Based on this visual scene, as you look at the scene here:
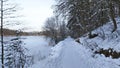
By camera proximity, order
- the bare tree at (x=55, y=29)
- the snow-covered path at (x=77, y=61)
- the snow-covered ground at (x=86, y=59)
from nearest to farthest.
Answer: the snow-covered path at (x=77, y=61)
the snow-covered ground at (x=86, y=59)
the bare tree at (x=55, y=29)

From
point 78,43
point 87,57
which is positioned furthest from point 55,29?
point 87,57

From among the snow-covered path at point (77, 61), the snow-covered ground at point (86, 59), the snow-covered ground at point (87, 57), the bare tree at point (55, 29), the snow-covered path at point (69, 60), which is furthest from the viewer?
the bare tree at point (55, 29)

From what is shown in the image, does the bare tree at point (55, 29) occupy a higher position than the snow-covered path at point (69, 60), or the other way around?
the snow-covered path at point (69, 60)

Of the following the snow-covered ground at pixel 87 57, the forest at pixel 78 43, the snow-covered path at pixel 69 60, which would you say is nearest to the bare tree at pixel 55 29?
the forest at pixel 78 43

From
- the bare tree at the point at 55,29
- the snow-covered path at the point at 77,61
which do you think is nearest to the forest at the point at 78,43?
the snow-covered path at the point at 77,61

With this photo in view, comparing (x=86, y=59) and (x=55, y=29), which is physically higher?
(x=86, y=59)

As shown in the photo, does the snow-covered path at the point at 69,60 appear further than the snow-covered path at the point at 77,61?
Yes

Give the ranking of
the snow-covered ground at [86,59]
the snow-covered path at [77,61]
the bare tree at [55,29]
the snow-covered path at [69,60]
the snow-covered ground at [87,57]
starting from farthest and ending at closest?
the bare tree at [55,29] → the snow-covered path at [69,60] → the snow-covered ground at [87,57] → the snow-covered ground at [86,59] → the snow-covered path at [77,61]

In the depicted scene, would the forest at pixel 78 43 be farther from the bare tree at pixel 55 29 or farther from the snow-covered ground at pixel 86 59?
the bare tree at pixel 55 29

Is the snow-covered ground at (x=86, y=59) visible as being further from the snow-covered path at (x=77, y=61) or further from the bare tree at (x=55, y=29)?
the bare tree at (x=55, y=29)

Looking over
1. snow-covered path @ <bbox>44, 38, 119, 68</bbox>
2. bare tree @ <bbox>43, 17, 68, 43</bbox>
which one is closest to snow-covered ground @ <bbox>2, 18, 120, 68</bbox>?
snow-covered path @ <bbox>44, 38, 119, 68</bbox>

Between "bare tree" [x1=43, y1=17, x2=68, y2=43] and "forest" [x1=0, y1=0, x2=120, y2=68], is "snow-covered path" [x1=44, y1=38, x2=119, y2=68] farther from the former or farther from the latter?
"bare tree" [x1=43, y1=17, x2=68, y2=43]

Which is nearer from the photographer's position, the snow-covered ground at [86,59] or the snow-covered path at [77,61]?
the snow-covered path at [77,61]

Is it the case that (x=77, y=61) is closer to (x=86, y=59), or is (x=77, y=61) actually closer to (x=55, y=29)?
(x=86, y=59)
